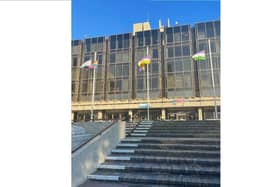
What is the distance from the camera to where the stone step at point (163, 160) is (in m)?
3.84

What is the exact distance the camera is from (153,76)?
27922 millimetres

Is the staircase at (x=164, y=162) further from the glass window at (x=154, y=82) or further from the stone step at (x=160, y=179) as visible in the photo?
the glass window at (x=154, y=82)

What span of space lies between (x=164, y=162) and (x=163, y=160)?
0.17ft

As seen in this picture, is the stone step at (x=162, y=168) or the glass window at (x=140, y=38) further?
the glass window at (x=140, y=38)

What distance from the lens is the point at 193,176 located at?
11.3ft

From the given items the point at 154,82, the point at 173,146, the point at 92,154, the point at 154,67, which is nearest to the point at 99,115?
the point at 154,82

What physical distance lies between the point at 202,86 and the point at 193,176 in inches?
952

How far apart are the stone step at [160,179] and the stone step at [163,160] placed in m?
0.52

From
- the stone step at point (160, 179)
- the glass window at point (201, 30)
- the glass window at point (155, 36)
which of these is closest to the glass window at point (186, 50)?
the glass window at point (201, 30)

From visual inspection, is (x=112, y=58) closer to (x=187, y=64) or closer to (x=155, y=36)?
(x=155, y=36)
